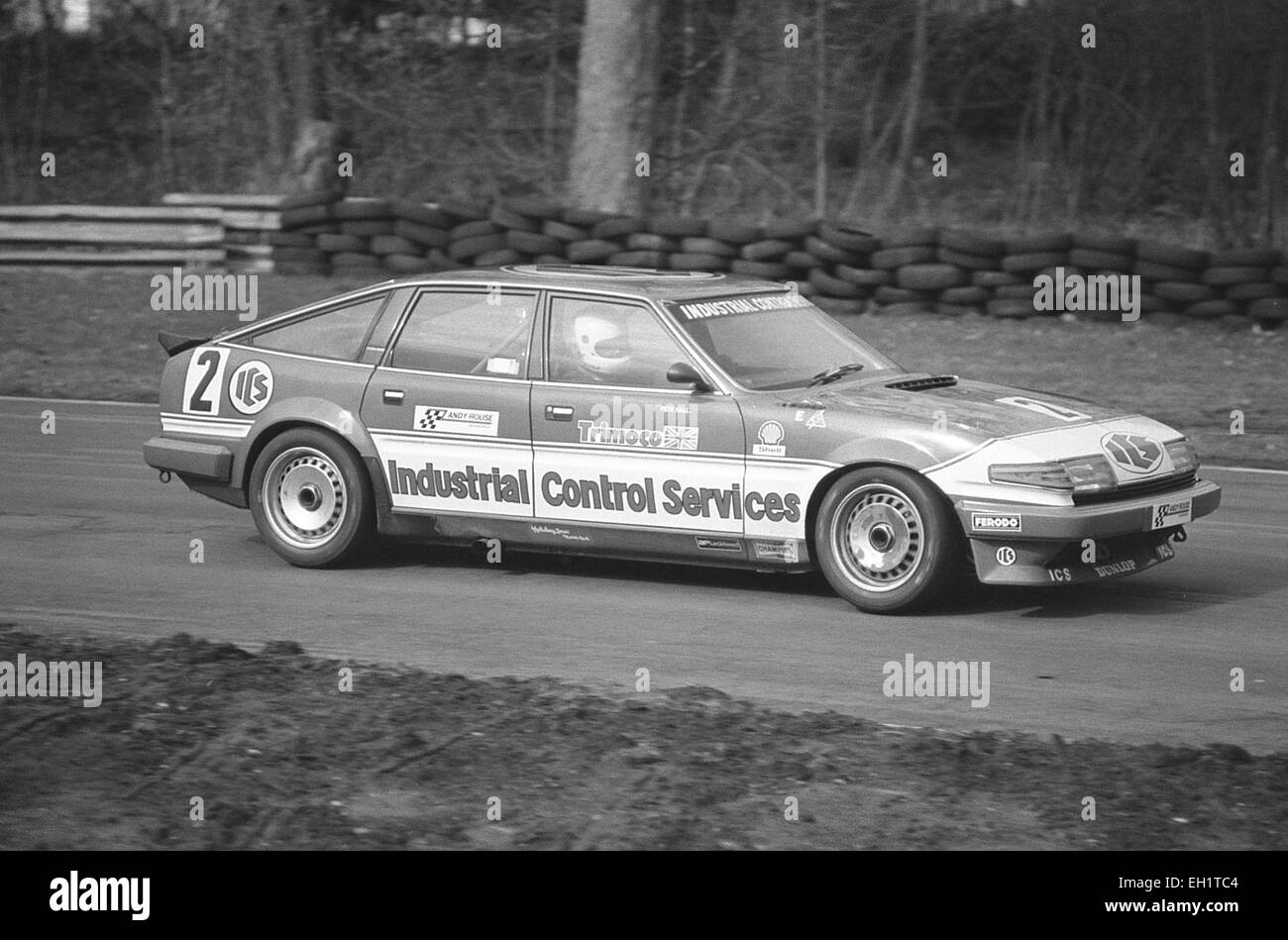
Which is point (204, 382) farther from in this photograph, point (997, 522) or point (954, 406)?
point (997, 522)

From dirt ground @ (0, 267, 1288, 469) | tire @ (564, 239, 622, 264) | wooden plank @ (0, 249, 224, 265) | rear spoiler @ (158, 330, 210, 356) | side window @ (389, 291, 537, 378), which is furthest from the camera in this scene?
wooden plank @ (0, 249, 224, 265)

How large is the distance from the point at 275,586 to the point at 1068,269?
11.1 m

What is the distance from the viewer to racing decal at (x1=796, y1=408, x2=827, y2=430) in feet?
25.7

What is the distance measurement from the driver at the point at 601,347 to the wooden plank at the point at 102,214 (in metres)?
13.9


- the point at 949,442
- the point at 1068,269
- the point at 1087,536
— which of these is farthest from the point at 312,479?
the point at 1068,269

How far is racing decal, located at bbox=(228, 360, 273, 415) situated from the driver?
165cm

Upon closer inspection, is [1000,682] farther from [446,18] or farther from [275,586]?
[446,18]

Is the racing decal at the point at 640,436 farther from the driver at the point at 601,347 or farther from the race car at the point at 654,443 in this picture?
the driver at the point at 601,347

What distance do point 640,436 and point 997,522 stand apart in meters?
1.69

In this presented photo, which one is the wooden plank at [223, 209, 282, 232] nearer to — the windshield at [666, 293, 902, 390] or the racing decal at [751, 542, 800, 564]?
the windshield at [666, 293, 902, 390]

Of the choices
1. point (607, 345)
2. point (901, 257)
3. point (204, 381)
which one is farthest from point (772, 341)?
point (901, 257)

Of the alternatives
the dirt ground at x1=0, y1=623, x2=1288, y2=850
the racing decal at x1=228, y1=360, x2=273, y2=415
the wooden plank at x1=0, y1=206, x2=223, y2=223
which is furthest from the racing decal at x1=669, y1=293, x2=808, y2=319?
the wooden plank at x1=0, y1=206, x2=223, y2=223

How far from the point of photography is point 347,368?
887 cm

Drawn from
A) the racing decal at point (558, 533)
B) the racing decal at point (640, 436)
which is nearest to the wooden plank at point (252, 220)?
the racing decal at point (558, 533)
